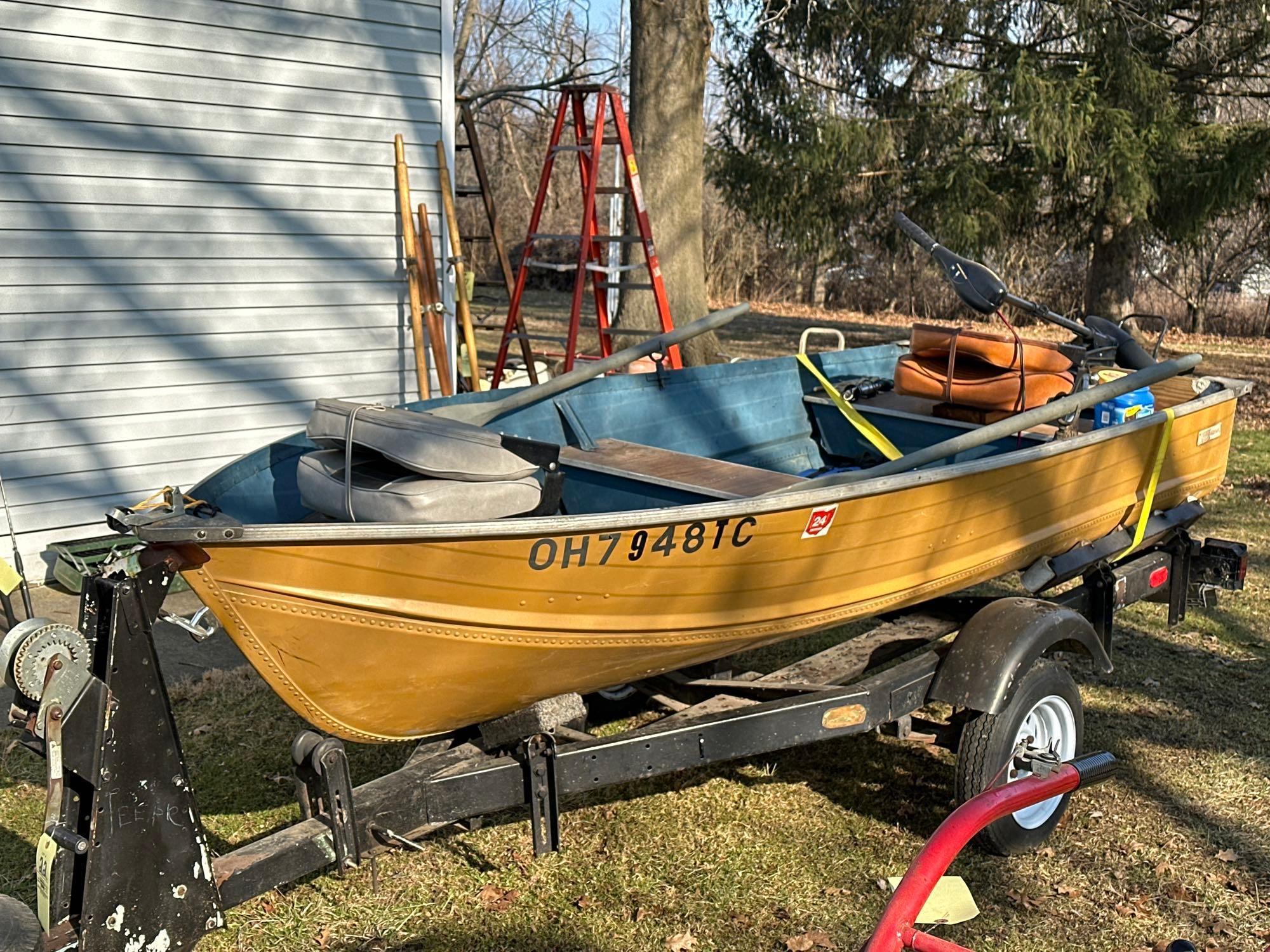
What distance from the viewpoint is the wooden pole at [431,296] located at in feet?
24.2

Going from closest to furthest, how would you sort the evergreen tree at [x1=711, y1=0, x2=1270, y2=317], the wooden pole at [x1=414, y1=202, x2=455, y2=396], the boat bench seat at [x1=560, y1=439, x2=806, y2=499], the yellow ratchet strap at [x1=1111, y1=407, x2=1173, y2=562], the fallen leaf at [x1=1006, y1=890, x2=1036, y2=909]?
the fallen leaf at [x1=1006, y1=890, x2=1036, y2=909] < the boat bench seat at [x1=560, y1=439, x2=806, y2=499] < the yellow ratchet strap at [x1=1111, y1=407, x2=1173, y2=562] < the wooden pole at [x1=414, y1=202, x2=455, y2=396] < the evergreen tree at [x1=711, y1=0, x2=1270, y2=317]

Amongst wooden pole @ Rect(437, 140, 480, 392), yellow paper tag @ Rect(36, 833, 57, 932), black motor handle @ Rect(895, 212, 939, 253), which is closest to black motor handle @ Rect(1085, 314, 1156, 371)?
black motor handle @ Rect(895, 212, 939, 253)

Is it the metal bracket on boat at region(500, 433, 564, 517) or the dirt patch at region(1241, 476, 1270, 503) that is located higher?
the metal bracket on boat at region(500, 433, 564, 517)

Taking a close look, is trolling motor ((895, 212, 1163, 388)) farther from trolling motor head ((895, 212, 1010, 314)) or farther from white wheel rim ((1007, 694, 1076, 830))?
white wheel rim ((1007, 694, 1076, 830))

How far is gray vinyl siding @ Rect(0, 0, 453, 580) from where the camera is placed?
19.7ft

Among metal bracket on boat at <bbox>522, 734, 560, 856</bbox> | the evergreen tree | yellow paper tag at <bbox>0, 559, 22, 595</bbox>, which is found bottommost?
metal bracket on boat at <bbox>522, 734, 560, 856</bbox>

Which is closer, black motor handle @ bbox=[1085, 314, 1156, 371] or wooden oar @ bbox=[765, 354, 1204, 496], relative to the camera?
wooden oar @ bbox=[765, 354, 1204, 496]

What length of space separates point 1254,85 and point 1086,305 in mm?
2854

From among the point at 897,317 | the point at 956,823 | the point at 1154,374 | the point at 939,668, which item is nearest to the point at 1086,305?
the point at 897,317

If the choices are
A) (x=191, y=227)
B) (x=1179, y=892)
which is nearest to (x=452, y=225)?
(x=191, y=227)

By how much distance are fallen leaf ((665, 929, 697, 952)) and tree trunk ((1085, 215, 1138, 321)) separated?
37.7 ft

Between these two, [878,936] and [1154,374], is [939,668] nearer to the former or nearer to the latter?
[1154,374]

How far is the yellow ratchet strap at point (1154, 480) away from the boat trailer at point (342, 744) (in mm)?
137

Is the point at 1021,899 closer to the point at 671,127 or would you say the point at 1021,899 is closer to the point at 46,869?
the point at 46,869
